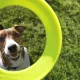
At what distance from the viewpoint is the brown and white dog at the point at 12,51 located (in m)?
3.19

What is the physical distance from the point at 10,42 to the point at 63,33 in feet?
4.29

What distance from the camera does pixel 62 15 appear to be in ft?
14.9

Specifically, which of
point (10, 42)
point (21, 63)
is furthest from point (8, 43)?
point (21, 63)

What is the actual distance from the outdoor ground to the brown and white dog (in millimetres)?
507

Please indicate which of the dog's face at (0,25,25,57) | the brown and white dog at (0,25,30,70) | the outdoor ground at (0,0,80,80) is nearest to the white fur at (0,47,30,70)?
the brown and white dog at (0,25,30,70)

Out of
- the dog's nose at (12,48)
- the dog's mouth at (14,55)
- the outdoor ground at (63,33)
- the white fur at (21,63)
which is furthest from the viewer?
the outdoor ground at (63,33)

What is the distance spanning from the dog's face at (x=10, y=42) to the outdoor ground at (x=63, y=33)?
699 mm

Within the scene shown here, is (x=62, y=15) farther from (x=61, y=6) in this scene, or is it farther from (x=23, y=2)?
(x=23, y=2)

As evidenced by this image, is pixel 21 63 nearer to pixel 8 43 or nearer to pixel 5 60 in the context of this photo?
pixel 5 60

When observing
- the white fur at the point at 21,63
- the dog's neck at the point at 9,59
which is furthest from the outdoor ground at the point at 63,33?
the dog's neck at the point at 9,59

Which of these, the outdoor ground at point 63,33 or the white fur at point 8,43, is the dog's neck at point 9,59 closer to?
the white fur at point 8,43

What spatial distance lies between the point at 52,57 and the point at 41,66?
147 millimetres

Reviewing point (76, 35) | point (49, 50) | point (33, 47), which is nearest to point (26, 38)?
point (33, 47)

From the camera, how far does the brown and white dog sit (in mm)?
3188
